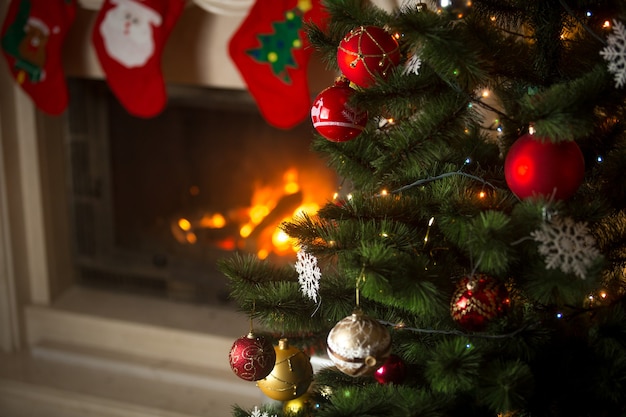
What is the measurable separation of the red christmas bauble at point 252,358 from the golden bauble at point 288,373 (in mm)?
55

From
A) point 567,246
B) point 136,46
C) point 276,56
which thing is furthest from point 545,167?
point 136,46

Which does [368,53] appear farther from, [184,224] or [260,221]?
[184,224]

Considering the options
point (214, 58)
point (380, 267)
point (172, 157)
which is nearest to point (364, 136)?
point (380, 267)

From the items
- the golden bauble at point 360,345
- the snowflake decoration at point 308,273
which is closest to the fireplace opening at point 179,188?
the snowflake decoration at point 308,273

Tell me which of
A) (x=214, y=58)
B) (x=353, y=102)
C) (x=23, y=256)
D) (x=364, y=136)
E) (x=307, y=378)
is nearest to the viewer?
(x=353, y=102)

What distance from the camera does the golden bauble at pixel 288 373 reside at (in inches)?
49.7

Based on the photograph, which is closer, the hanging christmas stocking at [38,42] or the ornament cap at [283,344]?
the ornament cap at [283,344]

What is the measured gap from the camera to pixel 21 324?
2.57 meters

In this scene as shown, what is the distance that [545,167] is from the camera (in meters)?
0.95

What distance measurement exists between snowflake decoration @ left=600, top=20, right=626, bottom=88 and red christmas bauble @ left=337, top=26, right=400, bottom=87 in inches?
11.1

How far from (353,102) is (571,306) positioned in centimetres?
43

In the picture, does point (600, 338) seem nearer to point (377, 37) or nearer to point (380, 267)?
point (380, 267)

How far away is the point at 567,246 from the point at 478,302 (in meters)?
0.14

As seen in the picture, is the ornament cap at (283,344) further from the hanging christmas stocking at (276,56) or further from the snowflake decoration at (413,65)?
the hanging christmas stocking at (276,56)
